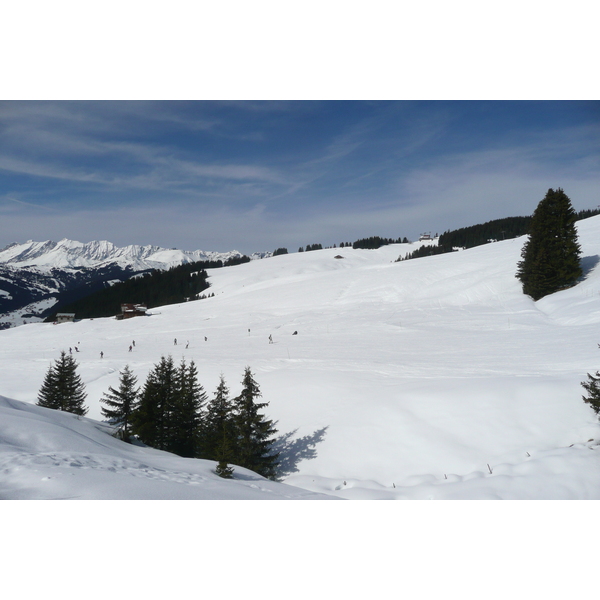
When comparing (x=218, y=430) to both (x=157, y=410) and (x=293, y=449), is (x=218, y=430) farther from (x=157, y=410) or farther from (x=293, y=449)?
(x=157, y=410)

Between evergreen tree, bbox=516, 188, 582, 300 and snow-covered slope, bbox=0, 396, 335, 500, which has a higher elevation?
evergreen tree, bbox=516, 188, 582, 300

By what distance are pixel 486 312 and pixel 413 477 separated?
26.2m

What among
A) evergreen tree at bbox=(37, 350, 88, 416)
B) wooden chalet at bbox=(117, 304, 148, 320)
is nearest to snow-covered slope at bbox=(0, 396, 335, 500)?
evergreen tree at bbox=(37, 350, 88, 416)

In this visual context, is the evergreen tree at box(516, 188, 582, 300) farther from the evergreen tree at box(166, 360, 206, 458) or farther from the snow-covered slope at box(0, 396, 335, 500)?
the snow-covered slope at box(0, 396, 335, 500)

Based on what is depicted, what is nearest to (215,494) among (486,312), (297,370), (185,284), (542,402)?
(542,402)

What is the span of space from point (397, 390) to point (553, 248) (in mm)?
27870

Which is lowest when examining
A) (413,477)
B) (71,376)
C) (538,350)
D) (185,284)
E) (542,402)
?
(413,477)

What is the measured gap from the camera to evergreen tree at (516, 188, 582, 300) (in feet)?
97.5

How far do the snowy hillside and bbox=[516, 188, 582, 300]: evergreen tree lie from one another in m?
1.64

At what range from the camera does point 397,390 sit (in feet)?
44.6

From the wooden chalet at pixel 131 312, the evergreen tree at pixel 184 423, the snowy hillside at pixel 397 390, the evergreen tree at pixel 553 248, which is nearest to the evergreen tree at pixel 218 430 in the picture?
the evergreen tree at pixel 184 423

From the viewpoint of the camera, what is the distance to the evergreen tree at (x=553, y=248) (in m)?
29.7

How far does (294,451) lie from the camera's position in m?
11.9

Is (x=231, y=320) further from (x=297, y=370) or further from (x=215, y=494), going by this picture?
(x=215, y=494)
